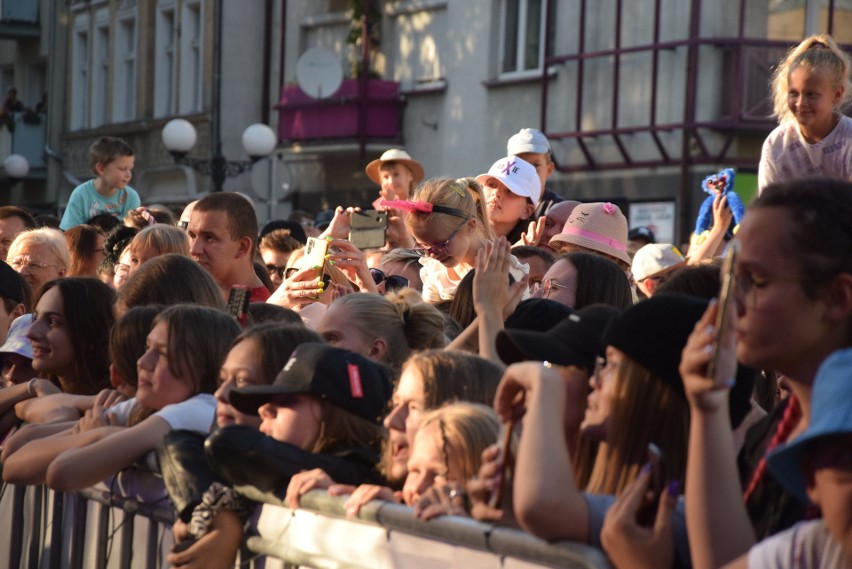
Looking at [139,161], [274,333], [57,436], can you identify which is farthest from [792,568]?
[139,161]

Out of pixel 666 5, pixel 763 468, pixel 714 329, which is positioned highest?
pixel 666 5

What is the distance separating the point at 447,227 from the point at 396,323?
150cm

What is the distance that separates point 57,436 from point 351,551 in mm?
1979

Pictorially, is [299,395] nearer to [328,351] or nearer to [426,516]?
[328,351]

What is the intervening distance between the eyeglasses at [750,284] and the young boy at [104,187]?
10162mm

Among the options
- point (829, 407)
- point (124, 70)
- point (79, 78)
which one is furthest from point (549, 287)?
point (79, 78)

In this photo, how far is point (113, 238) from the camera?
1005cm

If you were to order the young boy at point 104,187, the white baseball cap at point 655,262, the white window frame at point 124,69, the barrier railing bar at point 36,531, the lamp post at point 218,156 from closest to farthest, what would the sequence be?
1. the barrier railing bar at point 36,531
2. the white baseball cap at point 655,262
3. the young boy at point 104,187
4. the lamp post at point 218,156
5. the white window frame at point 124,69

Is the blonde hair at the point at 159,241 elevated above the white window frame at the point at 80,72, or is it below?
below

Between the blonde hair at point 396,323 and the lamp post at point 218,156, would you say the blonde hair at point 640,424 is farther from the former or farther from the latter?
the lamp post at point 218,156

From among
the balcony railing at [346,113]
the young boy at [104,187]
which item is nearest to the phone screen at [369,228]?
the young boy at [104,187]

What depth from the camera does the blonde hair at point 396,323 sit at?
5.79 m

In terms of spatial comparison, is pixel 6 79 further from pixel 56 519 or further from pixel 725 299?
pixel 725 299

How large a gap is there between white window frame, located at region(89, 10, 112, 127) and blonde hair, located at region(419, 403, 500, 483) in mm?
33963
